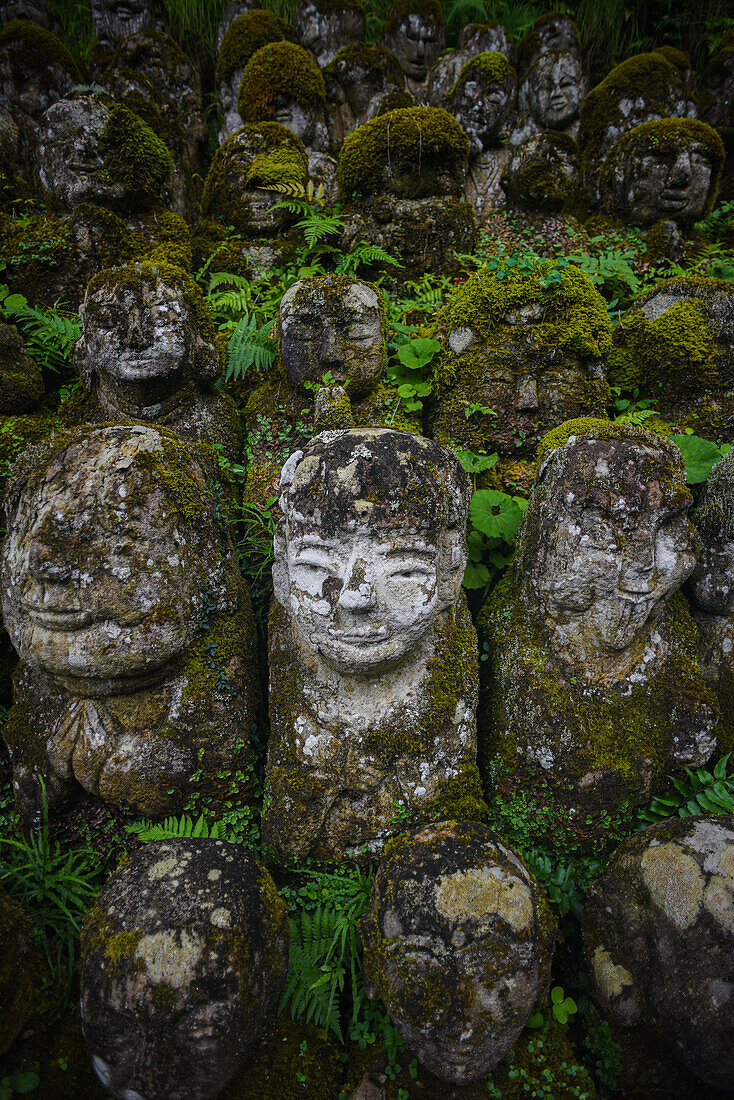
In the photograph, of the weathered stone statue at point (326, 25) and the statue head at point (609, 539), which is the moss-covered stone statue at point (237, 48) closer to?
the weathered stone statue at point (326, 25)

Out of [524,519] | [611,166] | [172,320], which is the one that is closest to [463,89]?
[611,166]

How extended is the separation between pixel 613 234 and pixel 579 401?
4.32 m

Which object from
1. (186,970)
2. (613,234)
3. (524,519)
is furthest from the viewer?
(613,234)

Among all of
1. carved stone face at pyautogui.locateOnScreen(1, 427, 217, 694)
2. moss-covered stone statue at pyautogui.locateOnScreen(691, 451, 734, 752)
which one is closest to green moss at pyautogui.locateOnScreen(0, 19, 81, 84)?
carved stone face at pyautogui.locateOnScreen(1, 427, 217, 694)

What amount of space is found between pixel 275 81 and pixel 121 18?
5551 millimetres

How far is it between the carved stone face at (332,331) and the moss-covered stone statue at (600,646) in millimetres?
1998

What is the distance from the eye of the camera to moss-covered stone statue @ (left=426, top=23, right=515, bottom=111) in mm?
10812

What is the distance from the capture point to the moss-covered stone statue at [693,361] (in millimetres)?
4691

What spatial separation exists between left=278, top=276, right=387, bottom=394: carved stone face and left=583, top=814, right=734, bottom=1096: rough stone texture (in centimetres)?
380

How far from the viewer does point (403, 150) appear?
20.4 ft

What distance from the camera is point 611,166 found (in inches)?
299

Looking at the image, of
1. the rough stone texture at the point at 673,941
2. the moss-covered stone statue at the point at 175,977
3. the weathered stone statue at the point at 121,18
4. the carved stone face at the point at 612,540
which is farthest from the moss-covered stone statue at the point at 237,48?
the rough stone texture at the point at 673,941

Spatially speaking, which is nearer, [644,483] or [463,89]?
[644,483]

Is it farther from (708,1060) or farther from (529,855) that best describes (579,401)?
(708,1060)
